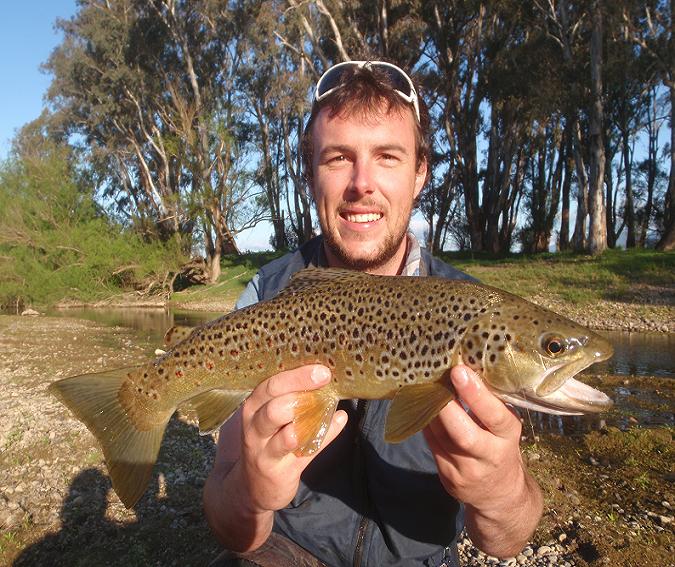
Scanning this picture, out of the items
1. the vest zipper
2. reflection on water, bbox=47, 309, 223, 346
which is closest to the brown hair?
the vest zipper

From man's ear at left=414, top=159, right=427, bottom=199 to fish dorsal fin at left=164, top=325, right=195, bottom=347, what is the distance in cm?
211

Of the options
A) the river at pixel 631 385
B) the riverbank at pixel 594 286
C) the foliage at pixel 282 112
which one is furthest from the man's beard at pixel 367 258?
the foliage at pixel 282 112

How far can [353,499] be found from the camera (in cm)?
323

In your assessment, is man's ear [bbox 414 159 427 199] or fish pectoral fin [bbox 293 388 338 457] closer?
fish pectoral fin [bbox 293 388 338 457]

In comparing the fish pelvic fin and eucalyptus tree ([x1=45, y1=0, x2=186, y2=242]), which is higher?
eucalyptus tree ([x1=45, y1=0, x2=186, y2=242])

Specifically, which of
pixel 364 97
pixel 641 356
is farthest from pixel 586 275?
pixel 364 97

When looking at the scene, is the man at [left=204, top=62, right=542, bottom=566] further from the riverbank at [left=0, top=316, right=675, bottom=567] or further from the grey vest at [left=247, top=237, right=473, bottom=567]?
the riverbank at [left=0, top=316, right=675, bottom=567]

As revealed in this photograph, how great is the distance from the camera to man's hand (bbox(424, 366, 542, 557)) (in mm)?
2389

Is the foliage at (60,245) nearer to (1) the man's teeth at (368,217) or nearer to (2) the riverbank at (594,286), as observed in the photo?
(2) the riverbank at (594,286)

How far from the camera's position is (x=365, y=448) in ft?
10.7

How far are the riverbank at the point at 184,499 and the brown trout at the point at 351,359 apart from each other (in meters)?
2.37

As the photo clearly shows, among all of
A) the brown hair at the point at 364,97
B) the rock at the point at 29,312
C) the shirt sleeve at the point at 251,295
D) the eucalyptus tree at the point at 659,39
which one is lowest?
the rock at the point at 29,312

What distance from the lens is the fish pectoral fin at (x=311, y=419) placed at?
2549 millimetres

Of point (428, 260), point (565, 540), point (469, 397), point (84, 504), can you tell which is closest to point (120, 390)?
point (469, 397)
